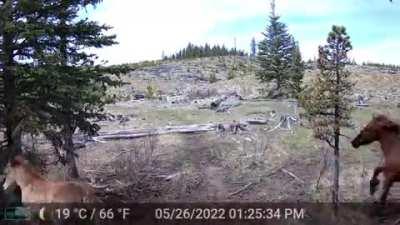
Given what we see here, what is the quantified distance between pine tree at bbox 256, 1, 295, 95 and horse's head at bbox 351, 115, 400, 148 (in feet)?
96.6

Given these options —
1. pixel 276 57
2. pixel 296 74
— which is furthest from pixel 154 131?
pixel 276 57

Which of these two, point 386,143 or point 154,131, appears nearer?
point 386,143

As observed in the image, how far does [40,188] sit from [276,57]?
30173 mm

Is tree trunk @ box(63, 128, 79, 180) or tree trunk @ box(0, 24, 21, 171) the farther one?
tree trunk @ box(63, 128, 79, 180)

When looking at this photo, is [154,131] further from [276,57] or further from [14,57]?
[276,57]

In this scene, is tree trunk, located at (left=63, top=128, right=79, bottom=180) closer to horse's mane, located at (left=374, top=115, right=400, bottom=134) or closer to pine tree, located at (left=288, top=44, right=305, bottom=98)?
horse's mane, located at (left=374, top=115, right=400, bottom=134)

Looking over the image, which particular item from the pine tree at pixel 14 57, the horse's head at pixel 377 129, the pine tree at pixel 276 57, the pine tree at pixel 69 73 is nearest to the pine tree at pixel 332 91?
the pine tree at pixel 69 73

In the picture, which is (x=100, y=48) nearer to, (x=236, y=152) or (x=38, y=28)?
(x=38, y=28)

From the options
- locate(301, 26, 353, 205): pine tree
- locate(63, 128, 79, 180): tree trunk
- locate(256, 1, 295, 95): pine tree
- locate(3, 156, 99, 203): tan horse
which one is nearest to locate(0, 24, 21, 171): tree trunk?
locate(63, 128, 79, 180): tree trunk

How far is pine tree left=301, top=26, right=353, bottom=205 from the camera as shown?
13422 mm

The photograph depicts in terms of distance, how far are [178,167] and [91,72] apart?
17.5 ft

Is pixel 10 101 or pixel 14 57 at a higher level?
pixel 14 57

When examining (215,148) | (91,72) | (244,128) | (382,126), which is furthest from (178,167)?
(382,126)

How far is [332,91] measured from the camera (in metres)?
13.4
